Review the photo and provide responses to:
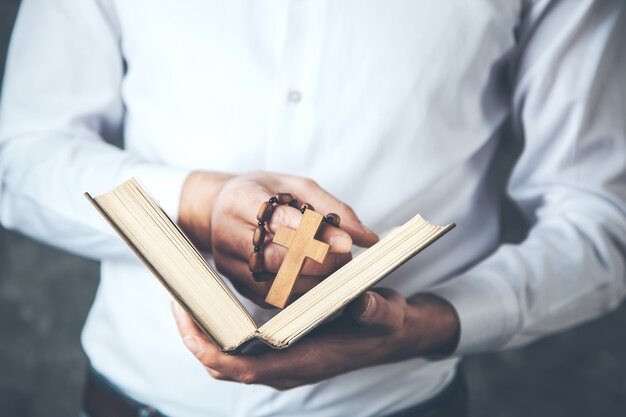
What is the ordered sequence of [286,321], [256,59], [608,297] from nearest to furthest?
[286,321] < [256,59] < [608,297]

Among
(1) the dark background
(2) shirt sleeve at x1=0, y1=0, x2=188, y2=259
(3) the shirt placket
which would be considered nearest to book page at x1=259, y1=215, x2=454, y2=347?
(3) the shirt placket

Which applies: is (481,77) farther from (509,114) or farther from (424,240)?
(424,240)

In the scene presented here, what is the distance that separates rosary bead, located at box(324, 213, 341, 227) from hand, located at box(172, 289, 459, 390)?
0.08m

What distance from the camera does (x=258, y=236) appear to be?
0.61 m

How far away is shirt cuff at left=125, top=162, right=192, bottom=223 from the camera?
827 millimetres

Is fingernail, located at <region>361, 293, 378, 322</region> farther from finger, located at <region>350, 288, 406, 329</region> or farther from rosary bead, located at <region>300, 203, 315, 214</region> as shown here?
rosary bead, located at <region>300, 203, 315, 214</region>

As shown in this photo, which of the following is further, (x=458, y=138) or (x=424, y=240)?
(x=458, y=138)

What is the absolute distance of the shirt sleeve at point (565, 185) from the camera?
0.94 metres

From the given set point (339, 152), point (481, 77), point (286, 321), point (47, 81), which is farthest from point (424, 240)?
point (47, 81)

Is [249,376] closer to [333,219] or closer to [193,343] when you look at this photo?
[193,343]

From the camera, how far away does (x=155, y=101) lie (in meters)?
0.94

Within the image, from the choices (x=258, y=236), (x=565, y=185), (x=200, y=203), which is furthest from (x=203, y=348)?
(x=565, y=185)

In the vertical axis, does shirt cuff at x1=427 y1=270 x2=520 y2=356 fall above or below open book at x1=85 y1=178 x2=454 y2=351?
below

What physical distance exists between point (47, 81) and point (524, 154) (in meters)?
0.83
